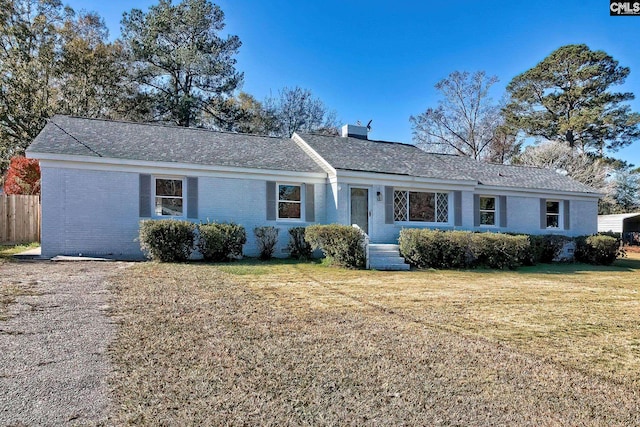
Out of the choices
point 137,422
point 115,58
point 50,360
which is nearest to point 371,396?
point 137,422

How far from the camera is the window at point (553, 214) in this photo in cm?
1755

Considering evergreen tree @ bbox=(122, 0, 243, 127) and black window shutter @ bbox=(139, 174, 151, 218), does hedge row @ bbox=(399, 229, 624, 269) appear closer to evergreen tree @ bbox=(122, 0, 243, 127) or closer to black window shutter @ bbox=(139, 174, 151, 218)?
black window shutter @ bbox=(139, 174, 151, 218)

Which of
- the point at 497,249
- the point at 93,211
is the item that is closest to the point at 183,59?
the point at 93,211

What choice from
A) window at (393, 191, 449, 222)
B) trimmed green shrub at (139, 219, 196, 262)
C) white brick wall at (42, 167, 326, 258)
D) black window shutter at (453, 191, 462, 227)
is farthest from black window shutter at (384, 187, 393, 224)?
trimmed green shrub at (139, 219, 196, 262)

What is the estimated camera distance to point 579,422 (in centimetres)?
267

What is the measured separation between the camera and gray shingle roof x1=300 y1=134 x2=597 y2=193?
14633 mm

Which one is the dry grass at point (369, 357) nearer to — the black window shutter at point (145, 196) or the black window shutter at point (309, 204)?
the black window shutter at point (145, 196)

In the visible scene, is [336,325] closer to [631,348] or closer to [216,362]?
[216,362]

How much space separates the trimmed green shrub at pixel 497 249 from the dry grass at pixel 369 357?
449 centimetres

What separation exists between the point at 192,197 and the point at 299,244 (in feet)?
11.8

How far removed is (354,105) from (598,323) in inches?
1071

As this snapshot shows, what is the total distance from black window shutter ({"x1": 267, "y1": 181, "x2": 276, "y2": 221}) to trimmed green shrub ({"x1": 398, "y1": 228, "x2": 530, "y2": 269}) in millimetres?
4210

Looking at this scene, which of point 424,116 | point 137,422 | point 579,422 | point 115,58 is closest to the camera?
point 137,422

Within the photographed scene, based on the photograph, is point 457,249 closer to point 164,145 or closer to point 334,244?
point 334,244
